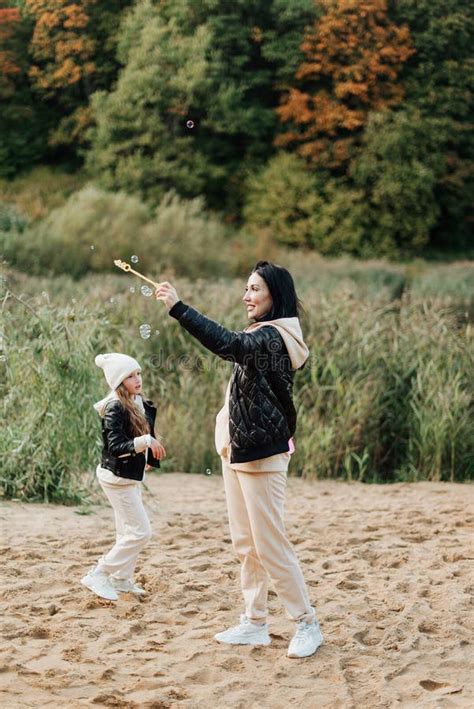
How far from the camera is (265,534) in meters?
3.15

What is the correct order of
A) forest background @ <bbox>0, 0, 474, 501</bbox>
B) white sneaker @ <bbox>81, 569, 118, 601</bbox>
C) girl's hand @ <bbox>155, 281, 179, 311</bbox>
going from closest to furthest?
girl's hand @ <bbox>155, 281, 179, 311</bbox> < white sneaker @ <bbox>81, 569, 118, 601</bbox> < forest background @ <bbox>0, 0, 474, 501</bbox>

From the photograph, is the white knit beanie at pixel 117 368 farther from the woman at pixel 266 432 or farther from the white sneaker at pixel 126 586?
the white sneaker at pixel 126 586

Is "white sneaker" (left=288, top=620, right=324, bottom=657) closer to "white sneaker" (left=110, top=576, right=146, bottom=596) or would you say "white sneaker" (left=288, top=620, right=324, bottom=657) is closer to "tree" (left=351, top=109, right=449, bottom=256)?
"white sneaker" (left=110, top=576, right=146, bottom=596)

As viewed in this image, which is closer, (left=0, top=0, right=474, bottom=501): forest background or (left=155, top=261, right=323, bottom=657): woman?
(left=155, top=261, right=323, bottom=657): woman

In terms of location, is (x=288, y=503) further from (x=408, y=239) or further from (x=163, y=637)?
(x=408, y=239)

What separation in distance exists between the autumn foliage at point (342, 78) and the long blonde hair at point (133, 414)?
853 centimetres

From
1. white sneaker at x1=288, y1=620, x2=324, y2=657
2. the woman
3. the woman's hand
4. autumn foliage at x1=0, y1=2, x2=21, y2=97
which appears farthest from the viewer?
autumn foliage at x1=0, y1=2, x2=21, y2=97

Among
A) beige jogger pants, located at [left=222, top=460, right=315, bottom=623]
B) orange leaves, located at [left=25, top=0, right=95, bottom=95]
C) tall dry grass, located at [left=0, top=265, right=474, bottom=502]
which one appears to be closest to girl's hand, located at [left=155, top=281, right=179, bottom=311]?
beige jogger pants, located at [left=222, top=460, right=315, bottom=623]

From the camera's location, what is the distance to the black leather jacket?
359 centimetres

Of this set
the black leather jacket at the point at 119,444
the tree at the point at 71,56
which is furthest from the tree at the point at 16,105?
the black leather jacket at the point at 119,444

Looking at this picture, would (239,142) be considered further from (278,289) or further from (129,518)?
(278,289)

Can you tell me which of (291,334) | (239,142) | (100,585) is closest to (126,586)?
(100,585)

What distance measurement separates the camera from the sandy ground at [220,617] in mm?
3000

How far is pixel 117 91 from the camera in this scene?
38.0ft
